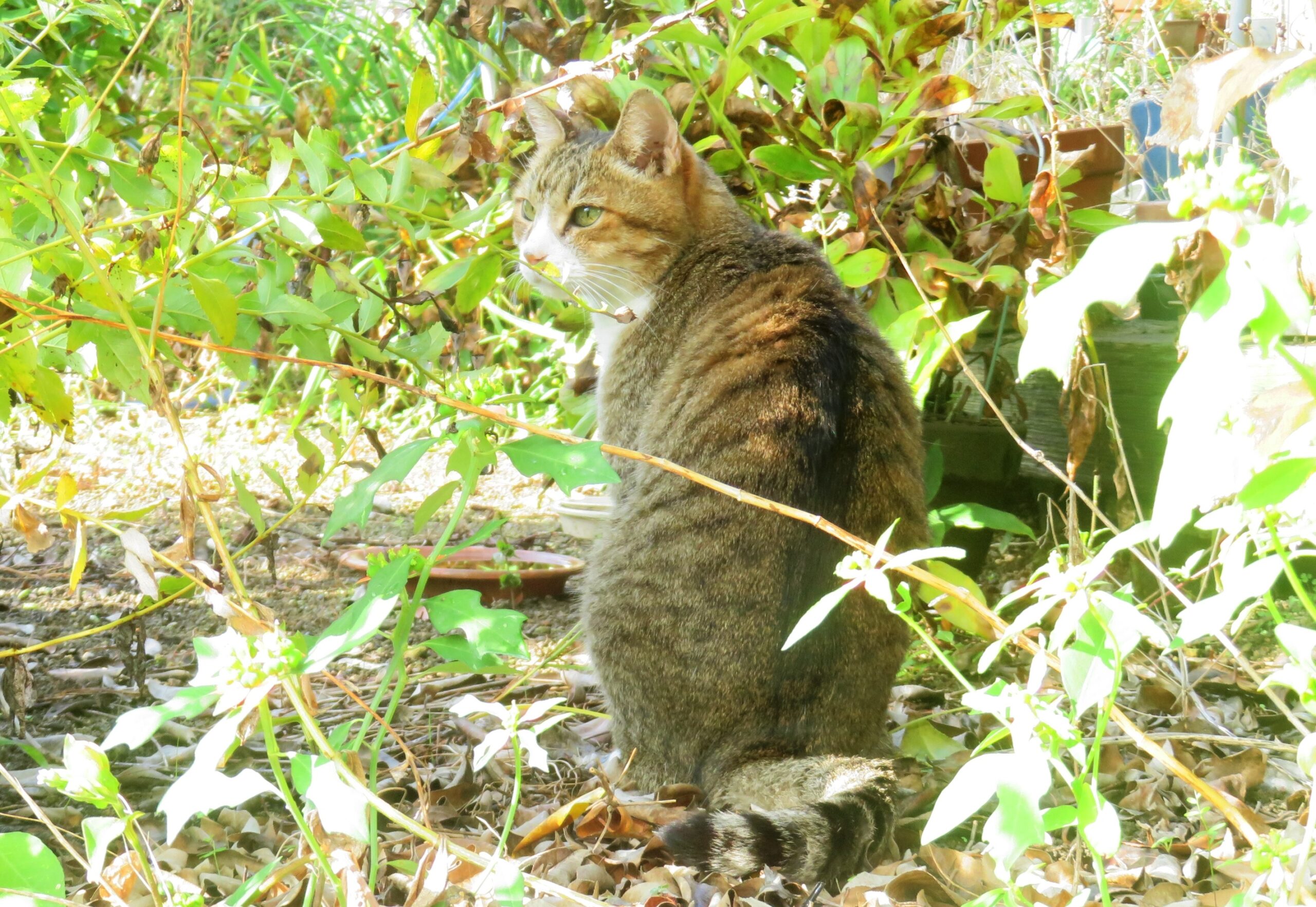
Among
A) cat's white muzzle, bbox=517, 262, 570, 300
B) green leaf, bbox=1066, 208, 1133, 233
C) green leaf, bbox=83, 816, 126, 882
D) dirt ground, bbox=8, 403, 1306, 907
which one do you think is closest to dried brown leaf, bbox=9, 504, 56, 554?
dirt ground, bbox=8, 403, 1306, 907

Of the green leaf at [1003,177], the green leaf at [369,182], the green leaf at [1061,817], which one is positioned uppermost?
the green leaf at [1003,177]

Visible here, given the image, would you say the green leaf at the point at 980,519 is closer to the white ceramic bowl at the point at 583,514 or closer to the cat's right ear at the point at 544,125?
the white ceramic bowl at the point at 583,514

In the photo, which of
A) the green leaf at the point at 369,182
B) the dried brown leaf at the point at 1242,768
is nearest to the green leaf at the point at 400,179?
the green leaf at the point at 369,182

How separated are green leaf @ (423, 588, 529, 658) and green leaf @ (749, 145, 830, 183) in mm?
1420

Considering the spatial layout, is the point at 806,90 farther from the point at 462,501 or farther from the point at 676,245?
the point at 462,501

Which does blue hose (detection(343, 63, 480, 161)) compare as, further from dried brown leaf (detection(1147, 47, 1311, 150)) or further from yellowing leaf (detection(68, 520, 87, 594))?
dried brown leaf (detection(1147, 47, 1311, 150))

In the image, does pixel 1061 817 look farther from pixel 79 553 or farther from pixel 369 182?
pixel 369 182

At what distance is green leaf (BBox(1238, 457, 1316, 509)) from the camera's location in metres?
0.73

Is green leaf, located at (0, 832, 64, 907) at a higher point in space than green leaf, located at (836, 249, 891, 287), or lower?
lower

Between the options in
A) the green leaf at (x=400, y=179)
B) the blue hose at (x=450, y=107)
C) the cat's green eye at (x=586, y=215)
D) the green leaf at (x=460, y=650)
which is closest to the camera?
the green leaf at (x=460, y=650)

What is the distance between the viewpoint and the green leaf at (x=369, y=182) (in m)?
1.88

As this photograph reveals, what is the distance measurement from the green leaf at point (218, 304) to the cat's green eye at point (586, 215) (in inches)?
55.0

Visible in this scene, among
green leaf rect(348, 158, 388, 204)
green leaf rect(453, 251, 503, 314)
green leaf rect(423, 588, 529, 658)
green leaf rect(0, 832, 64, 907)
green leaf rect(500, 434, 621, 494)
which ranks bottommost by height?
green leaf rect(0, 832, 64, 907)

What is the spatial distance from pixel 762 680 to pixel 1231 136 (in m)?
2.18
